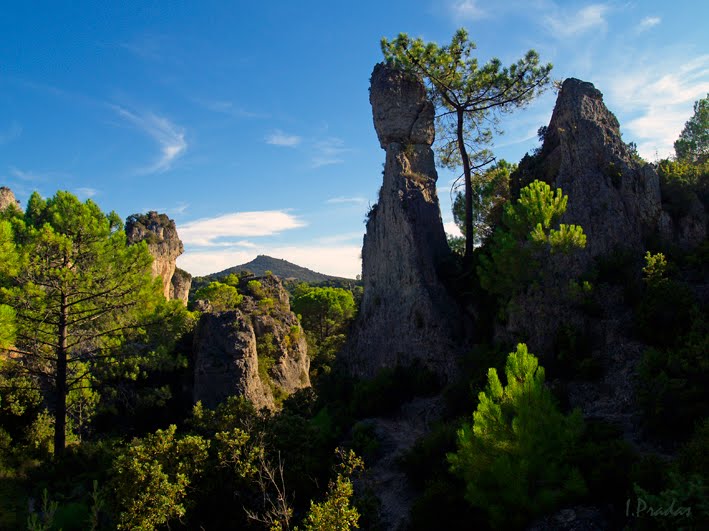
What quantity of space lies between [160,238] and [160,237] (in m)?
0.34

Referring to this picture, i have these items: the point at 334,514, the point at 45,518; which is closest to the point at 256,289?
the point at 334,514

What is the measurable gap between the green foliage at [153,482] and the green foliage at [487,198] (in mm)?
18635

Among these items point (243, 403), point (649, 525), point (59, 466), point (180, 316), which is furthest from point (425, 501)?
point (59, 466)

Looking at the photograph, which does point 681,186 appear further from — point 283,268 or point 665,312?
point 283,268

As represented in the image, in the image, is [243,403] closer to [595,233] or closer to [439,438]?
[439,438]

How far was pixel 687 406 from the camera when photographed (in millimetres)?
10695

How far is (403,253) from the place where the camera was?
22.4 m

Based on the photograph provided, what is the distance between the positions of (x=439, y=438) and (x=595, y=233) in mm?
10644

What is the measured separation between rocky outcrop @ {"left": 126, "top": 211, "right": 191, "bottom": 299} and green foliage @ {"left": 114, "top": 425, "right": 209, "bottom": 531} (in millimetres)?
49688

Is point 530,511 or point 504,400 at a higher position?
point 504,400

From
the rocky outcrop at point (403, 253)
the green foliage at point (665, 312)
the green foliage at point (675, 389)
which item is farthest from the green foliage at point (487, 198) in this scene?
the green foliage at point (675, 389)

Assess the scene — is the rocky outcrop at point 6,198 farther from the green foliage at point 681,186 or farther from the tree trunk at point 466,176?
the green foliage at point 681,186

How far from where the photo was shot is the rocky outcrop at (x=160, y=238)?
194 feet

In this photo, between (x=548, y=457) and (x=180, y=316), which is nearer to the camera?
(x=548, y=457)
